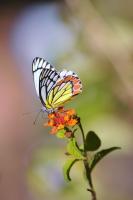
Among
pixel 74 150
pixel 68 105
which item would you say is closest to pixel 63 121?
pixel 74 150

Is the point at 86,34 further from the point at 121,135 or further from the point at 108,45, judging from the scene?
the point at 121,135

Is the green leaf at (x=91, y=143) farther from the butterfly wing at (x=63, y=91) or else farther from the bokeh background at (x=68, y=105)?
the bokeh background at (x=68, y=105)

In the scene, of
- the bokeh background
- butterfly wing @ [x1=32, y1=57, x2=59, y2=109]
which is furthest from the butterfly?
the bokeh background

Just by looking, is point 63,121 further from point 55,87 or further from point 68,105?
point 68,105

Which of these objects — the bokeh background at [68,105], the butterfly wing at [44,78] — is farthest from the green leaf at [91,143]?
the bokeh background at [68,105]

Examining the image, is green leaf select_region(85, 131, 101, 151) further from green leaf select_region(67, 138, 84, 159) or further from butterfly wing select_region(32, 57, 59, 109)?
butterfly wing select_region(32, 57, 59, 109)

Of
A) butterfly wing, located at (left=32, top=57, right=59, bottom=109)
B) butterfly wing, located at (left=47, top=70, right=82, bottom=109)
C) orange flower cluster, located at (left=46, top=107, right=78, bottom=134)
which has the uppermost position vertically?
butterfly wing, located at (left=32, top=57, right=59, bottom=109)
